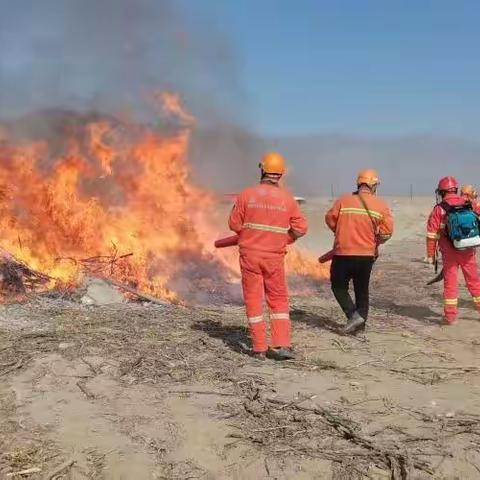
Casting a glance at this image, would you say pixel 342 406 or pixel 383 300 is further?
pixel 383 300

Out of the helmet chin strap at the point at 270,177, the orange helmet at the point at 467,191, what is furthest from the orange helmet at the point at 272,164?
the orange helmet at the point at 467,191

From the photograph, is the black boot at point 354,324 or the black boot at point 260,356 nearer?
the black boot at point 260,356

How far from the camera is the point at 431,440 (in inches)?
148

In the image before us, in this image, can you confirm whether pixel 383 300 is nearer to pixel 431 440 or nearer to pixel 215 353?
pixel 215 353

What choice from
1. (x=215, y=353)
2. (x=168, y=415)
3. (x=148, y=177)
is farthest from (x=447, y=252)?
(x=148, y=177)

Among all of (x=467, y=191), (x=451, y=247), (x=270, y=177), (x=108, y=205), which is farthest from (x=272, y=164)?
(x=467, y=191)

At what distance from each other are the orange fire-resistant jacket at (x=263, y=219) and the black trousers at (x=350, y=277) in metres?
1.26

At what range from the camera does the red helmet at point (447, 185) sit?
7.46 m

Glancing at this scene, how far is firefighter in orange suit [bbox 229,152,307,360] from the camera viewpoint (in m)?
5.61

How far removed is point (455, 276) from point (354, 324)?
1.76 metres

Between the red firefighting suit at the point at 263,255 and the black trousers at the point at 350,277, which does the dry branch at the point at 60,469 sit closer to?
the red firefighting suit at the point at 263,255

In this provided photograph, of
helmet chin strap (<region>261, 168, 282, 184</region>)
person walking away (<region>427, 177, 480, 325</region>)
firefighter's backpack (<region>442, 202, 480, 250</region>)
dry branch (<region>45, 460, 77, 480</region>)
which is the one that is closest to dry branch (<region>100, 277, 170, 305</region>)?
helmet chin strap (<region>261, 168, 282, 184</region>)

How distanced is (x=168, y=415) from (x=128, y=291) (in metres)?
4.14

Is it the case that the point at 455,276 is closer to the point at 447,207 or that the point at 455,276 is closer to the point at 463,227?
the point at 463,227
